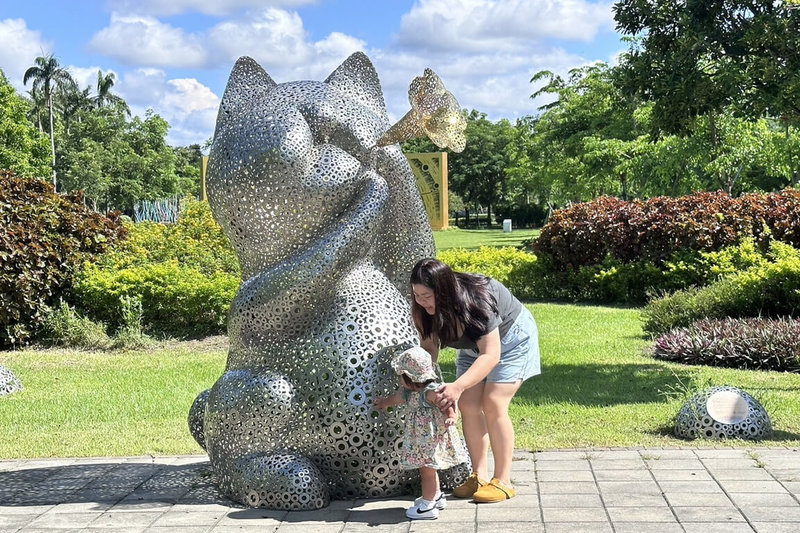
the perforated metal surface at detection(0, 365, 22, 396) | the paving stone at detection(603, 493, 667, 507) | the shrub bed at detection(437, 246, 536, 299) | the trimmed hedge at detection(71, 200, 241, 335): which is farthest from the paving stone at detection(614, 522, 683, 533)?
the shrub bed at detection(437, 246, 536, 299)

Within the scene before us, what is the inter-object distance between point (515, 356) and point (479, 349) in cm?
31

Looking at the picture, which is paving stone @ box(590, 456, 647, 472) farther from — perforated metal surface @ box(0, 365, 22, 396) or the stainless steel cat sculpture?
perforated metal surface @ box(0, 365, 22, 396)

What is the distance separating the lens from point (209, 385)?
942cm

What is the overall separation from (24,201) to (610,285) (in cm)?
917

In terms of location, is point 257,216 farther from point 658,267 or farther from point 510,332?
point 658,267

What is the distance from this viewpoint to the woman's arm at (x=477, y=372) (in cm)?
468

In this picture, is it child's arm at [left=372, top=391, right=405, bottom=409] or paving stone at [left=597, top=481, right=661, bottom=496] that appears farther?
paving stone at [left=597, top=481, right=661, bottom=496]

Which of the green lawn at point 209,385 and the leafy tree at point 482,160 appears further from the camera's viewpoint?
the leafy tree at point 482,160

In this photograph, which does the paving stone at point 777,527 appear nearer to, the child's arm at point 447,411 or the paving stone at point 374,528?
the child's arm at point 447,411

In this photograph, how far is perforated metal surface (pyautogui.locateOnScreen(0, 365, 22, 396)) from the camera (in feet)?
30.1

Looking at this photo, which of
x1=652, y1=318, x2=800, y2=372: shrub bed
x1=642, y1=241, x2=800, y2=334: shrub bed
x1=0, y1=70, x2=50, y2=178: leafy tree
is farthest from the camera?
x1=0, y1=70, x2=50, y2=178: leafy tree

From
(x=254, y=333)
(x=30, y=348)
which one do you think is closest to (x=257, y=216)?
(x=254, y=333)

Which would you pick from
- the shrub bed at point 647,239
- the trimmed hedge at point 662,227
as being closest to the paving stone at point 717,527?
the shrub bed at point 647,239

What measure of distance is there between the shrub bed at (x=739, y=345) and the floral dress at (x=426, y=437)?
19.4 feet
